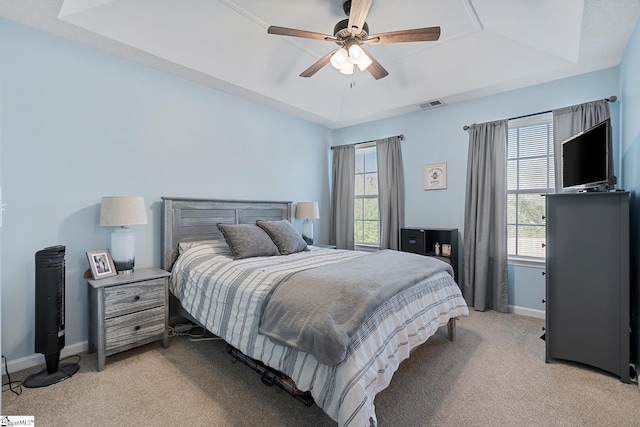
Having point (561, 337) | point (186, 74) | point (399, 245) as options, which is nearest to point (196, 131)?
point (186, 74)

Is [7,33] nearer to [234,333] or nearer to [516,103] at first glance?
[234,333]

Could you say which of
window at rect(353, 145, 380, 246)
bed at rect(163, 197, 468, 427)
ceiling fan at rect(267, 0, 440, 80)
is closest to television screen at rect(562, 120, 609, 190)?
bed at rect(163, 197, 468, 427)

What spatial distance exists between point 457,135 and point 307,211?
89.6 inches

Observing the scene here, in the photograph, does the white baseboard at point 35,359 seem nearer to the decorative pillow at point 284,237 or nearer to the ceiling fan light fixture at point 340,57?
the decorative pillow at point 284,237

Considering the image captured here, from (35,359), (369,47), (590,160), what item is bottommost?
(35,359)

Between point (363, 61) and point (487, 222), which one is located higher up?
point (363, 61)

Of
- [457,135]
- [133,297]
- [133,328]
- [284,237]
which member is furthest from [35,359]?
[457,135]

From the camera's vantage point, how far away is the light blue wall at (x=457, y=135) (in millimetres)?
3266

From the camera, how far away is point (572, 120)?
321 cm

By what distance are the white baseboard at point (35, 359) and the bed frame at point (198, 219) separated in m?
0.77

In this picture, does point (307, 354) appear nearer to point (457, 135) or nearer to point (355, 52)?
point (355, 52)

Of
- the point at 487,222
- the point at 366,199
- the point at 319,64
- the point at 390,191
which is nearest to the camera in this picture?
the point at 319,64

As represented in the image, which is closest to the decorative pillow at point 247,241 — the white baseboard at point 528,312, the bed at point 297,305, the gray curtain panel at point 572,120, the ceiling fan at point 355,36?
the bed at point 297,305

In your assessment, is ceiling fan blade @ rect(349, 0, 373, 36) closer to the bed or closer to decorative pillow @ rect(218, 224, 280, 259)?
the bed
